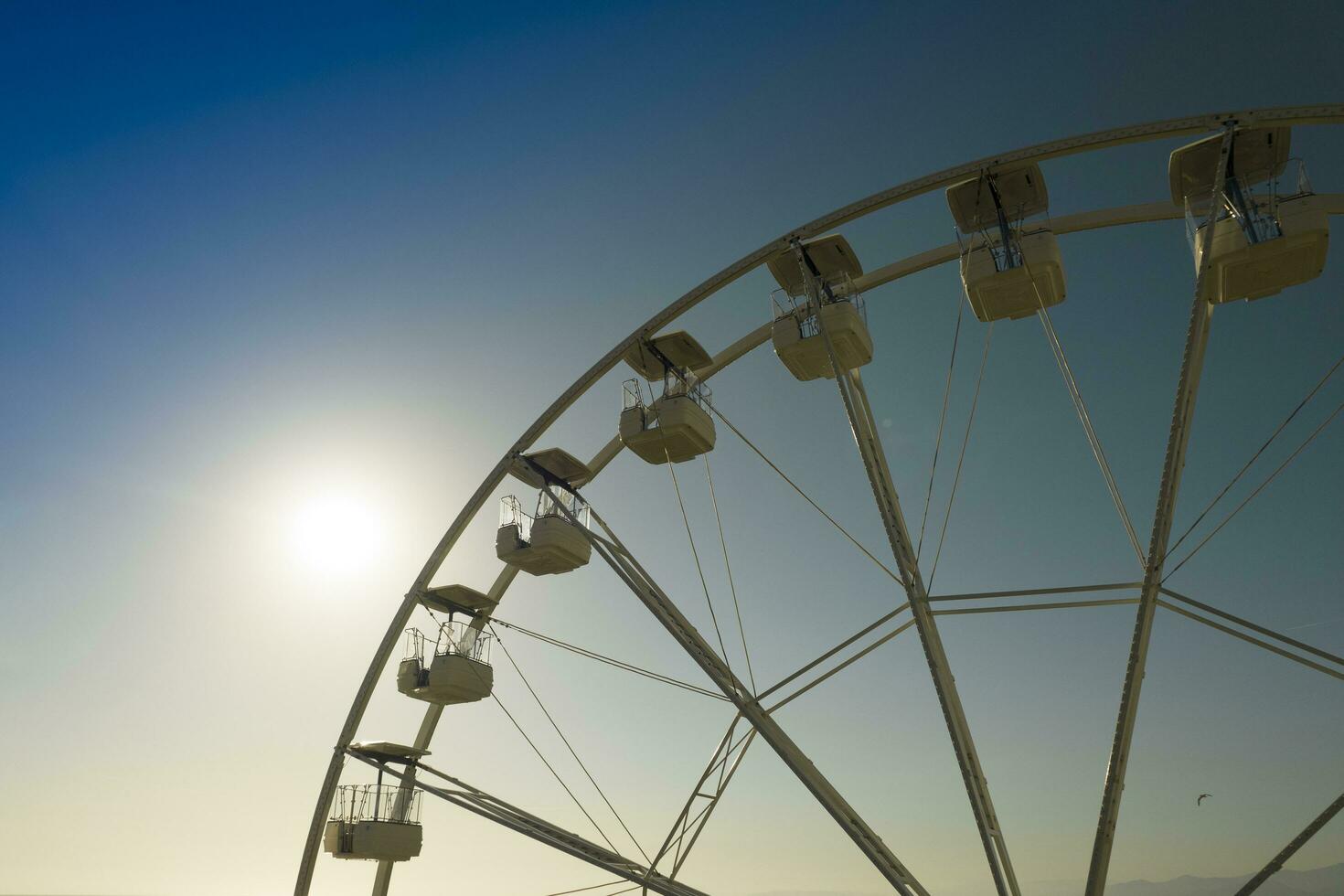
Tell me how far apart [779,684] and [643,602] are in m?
3.59

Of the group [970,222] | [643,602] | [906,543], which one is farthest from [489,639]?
[970,222]

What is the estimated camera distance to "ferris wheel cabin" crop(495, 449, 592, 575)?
2039 centimetres

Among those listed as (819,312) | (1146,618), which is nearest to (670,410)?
(819,312)

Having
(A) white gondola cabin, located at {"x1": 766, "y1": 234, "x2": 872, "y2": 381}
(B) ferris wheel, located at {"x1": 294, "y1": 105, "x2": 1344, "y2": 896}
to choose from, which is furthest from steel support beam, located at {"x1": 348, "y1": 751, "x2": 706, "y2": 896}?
(A) white gondola cabin, located at {"x1": 766, "y1": 234, "x2": 872, "y2": 381}

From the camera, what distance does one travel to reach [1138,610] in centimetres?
1246

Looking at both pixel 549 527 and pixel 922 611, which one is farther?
pixel 549 527

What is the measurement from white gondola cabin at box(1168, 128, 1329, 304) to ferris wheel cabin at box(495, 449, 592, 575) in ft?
41.8

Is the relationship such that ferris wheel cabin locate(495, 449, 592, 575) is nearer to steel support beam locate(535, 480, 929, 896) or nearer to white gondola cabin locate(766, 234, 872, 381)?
steel support beam locate(535, 480, 929, 896)

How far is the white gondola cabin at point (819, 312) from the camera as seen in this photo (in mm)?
16188

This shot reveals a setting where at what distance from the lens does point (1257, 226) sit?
1325 centimetres

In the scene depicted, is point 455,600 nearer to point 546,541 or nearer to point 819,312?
point 546,541

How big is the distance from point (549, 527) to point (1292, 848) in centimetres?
1438

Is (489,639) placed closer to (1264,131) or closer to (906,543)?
(906,543)

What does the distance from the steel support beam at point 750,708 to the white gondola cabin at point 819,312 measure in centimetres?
545
